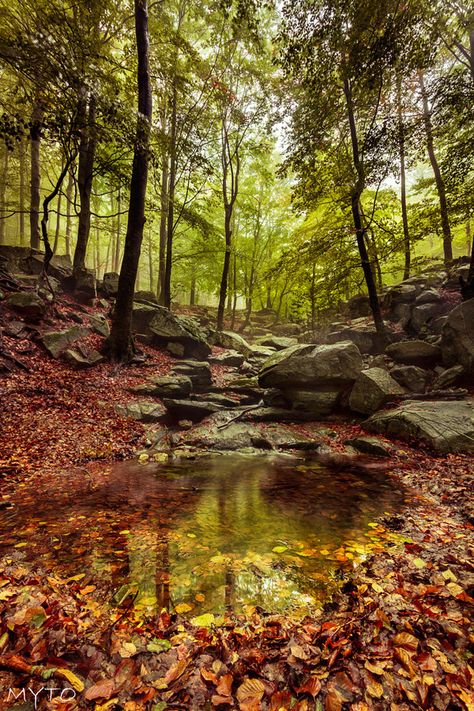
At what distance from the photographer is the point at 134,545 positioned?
3.30 m

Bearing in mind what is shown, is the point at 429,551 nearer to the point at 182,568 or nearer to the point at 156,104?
the point at 182,568

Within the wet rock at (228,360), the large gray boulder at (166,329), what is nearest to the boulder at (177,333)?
the large gray boulder at (166,329)

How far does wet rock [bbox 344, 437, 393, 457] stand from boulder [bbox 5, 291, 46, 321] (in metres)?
10.9

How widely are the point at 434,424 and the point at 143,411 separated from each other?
7626mm

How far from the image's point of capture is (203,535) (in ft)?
11.8

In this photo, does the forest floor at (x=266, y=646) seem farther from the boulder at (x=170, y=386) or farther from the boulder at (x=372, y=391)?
the boulder at (x=170, y=386)

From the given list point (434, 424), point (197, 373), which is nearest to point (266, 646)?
point (434, 424)

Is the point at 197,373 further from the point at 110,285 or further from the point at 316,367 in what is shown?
the point at 110,285

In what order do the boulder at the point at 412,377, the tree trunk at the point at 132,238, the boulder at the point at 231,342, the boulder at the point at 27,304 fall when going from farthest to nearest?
the boulder at the point at 231,342 < the boulder at the point at 27,304 < the tree trunk at the point at 132,238 < the boulder at the point at 412,377

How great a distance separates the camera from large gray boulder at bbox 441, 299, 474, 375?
342 inches

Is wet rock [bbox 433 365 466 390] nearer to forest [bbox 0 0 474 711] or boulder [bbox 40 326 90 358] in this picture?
forest [bbox 0 0 474 711]

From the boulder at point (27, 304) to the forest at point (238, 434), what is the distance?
67 mm

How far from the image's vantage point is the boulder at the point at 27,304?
9.83 metres

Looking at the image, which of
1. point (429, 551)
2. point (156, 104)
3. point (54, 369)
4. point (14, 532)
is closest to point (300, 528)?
point (429, 551)
